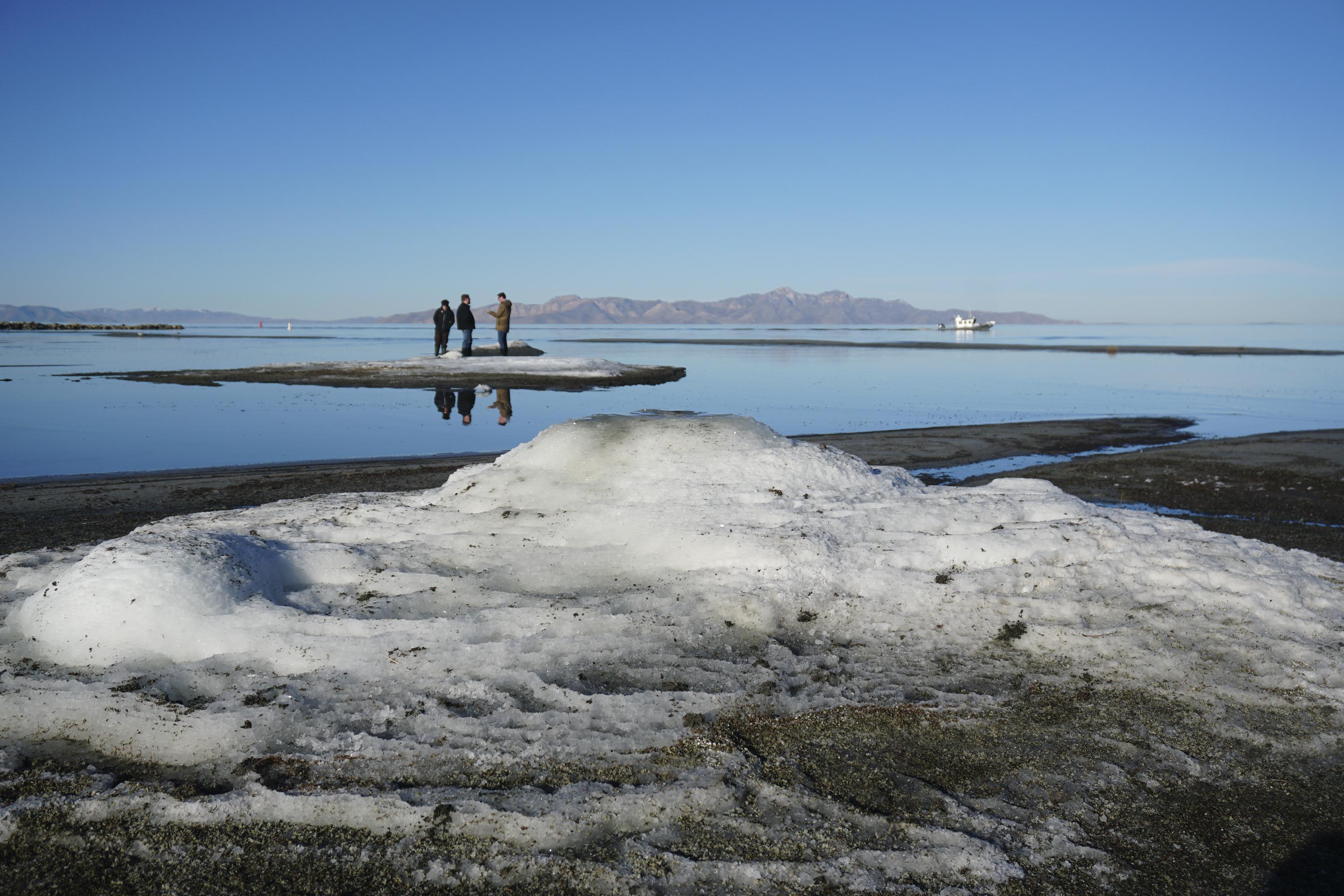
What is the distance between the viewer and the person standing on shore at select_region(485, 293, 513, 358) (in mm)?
31766

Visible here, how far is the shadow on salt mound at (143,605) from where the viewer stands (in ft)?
13.6

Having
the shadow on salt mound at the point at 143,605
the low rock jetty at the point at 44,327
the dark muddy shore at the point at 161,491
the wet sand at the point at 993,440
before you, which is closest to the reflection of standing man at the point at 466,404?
the dark muddy shore at the point at 161,491

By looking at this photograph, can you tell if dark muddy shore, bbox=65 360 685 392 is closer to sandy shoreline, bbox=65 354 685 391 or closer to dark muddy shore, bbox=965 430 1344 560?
sandy shoreline, bbox=65 354 685 391

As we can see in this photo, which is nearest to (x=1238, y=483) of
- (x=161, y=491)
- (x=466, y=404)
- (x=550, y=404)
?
(x=161, y=491)

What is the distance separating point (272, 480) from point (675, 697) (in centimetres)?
918

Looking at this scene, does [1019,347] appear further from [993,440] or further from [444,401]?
[444,401]

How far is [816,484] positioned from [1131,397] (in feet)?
83.8

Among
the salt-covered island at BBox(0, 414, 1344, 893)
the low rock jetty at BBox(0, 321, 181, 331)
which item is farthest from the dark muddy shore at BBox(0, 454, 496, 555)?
the low rock jetty at BBox(0, 321, 181, 331)

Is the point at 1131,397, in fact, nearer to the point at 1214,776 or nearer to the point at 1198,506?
the point at 1198,506

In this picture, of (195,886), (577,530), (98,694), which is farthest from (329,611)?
(195,886)

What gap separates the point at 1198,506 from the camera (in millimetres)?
9938

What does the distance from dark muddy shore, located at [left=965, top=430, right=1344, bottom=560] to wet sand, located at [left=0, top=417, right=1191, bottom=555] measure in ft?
5.87

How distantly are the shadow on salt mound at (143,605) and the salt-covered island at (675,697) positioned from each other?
17 mm

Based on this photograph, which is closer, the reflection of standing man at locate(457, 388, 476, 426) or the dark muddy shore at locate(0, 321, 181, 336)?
the reflection of standing man at locate(457, 388, 476, 426)
